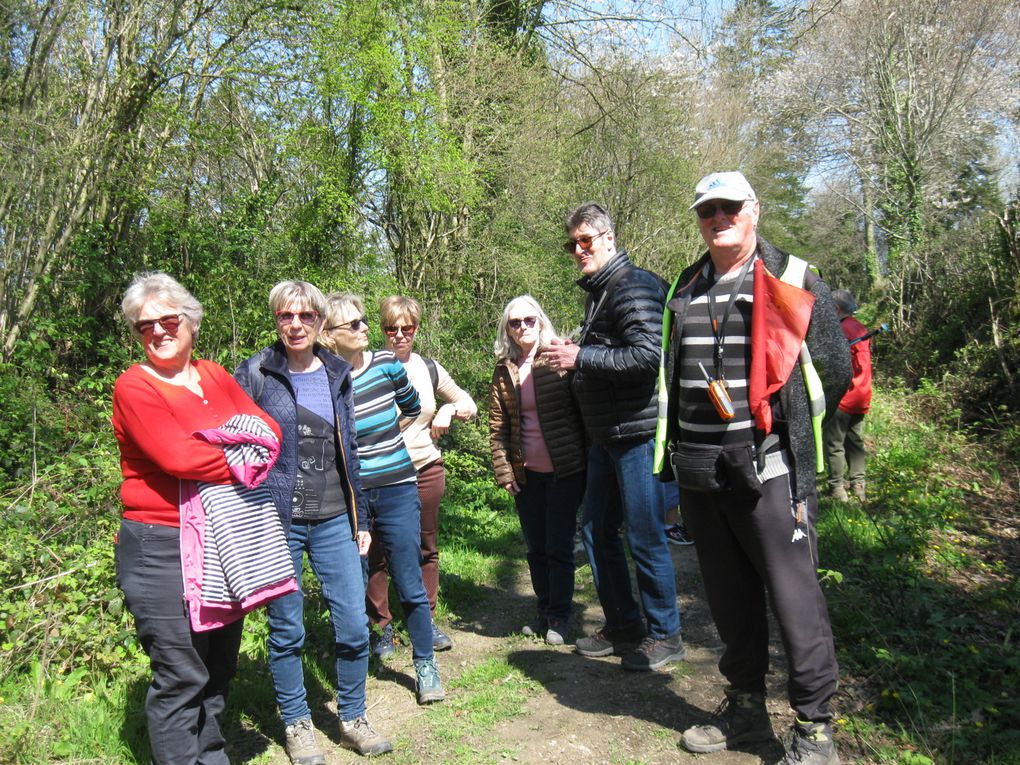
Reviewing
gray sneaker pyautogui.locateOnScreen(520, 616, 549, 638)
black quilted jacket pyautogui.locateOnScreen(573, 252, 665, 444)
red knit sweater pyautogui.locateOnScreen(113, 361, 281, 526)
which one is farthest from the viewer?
gray sneaker pyautogui.locateOnScreen(520, 616, 549, 638)

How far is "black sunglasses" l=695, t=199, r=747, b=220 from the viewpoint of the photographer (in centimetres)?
305

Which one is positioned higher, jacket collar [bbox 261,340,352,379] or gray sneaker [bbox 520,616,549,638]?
jacket collar [bbox 261,340,352,379]

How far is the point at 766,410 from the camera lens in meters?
2.97

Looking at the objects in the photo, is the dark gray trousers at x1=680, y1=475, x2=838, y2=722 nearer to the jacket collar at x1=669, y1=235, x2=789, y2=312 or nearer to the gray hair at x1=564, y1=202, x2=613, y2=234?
the jacket collar at x1=669, y1=235, x2=789, y2=312

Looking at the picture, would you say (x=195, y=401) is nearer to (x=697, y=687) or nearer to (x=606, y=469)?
(x=606, y=469)

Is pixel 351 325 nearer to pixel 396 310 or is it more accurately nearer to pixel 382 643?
pixel 396 310

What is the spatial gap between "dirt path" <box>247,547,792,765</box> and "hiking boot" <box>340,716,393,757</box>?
47mm

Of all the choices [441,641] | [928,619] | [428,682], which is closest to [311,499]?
[428,682]

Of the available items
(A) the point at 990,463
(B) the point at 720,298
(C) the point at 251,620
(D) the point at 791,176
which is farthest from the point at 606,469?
(D) the point at 791,176

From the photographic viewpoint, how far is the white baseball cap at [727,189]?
300 centimetres

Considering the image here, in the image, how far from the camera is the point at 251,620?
4.68 m

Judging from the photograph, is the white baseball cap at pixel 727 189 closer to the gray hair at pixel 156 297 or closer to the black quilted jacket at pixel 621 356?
the black quilted jacket at pixel 621 356

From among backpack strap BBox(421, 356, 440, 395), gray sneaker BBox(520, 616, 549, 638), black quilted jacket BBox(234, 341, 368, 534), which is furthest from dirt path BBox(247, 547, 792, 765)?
backpack strap BBox(421, 356, 440, 395)

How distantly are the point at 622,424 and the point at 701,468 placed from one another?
936 mm
